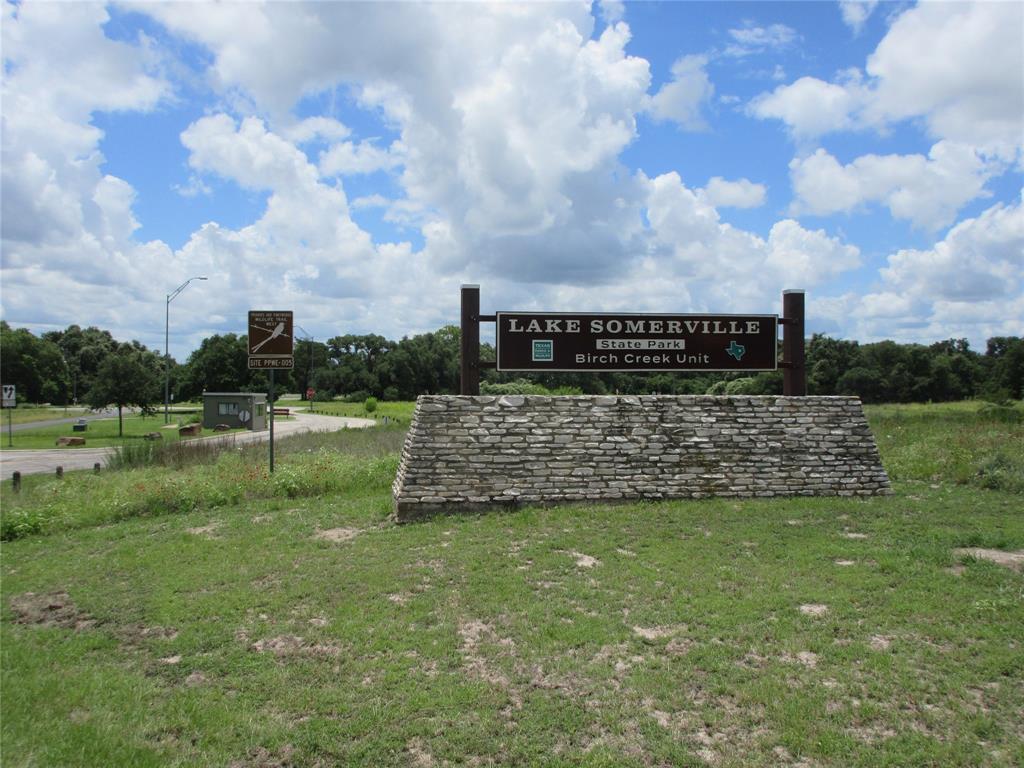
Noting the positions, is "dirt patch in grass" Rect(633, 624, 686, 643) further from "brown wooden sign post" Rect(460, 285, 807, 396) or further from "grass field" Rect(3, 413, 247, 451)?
"grass field" Rect(3, 413, 247, 451)

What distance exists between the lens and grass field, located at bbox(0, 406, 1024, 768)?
4.00 m

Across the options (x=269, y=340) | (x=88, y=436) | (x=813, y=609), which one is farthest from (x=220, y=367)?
(x=813, y=609)

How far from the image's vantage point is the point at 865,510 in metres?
9.52

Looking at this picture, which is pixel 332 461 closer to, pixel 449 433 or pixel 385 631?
pixel 449 433

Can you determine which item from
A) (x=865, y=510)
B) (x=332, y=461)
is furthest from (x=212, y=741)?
(x=332, y=461)

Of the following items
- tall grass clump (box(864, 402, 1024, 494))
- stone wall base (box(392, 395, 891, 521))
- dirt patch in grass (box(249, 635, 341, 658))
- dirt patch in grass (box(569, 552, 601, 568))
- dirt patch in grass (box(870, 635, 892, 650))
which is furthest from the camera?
tall grass clump (box(864, 402, 1024, 494))

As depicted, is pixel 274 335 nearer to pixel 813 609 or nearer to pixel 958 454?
pixel 813 609

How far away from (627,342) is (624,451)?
6.19 ft

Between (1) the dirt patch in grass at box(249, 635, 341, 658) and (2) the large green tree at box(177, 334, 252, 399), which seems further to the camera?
(2) the large green tree at box(177, 334, 252, 399)

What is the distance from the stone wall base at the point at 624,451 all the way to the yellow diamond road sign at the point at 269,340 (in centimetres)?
599

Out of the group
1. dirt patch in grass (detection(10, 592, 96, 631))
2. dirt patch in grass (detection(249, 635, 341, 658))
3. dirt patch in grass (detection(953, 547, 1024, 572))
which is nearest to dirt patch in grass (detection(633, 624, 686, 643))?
dirt patch in grass (detection(249, 635, 341, 658))

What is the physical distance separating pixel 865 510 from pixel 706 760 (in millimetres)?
7068

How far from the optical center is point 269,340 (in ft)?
49.2

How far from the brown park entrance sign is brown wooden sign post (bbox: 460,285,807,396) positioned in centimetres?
2
